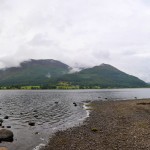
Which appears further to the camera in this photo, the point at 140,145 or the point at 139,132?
the point at 139,132

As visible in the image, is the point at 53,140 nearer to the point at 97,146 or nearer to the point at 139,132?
the point at 97,146

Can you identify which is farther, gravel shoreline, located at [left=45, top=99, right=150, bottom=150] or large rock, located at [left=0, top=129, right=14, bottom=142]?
large rock, located at [left=0, top=129, right=14, bottom=142]

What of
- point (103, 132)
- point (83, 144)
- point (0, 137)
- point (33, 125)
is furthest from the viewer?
point (33, 125)

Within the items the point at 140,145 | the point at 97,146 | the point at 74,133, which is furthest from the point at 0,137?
the point at 140,145

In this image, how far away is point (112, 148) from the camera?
33656 mm

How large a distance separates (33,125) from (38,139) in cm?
1374

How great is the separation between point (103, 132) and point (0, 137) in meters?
18.8

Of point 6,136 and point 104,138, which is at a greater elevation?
point 6,136

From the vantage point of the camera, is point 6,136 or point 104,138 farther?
point 6,136

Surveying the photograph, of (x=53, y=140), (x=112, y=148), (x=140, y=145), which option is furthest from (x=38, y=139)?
(x=140, y=145)

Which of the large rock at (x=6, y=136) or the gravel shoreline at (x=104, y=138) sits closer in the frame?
the gravel shoreline at (x=104, y=138)

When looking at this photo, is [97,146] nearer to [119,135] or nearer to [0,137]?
[119,135]

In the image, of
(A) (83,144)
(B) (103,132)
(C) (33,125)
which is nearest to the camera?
(A) (83,144)

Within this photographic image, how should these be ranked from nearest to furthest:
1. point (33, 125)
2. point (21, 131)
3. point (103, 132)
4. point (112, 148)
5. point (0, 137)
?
1. point (112, 148)
2. point (0, 137)
3. point (103, 132)
4. point (21, 131)
5. point (33, 125)
